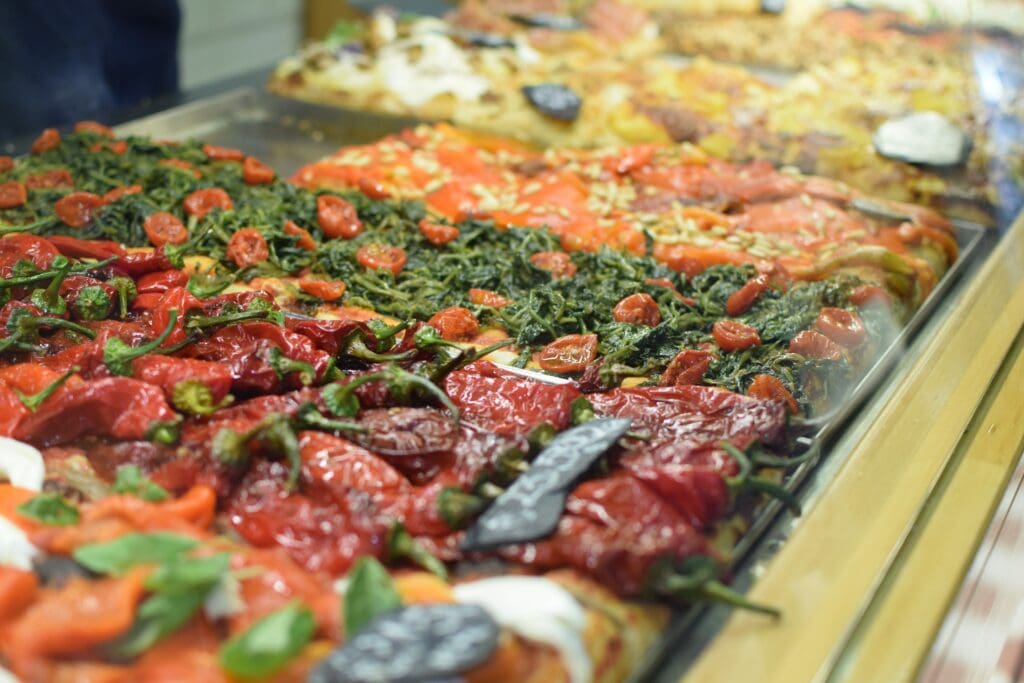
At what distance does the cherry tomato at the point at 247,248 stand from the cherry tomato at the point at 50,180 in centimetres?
108

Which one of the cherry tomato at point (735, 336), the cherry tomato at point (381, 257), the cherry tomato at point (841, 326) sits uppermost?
the cherry tomato at point (841, 326)

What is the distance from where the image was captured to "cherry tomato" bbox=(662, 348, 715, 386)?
123 inches

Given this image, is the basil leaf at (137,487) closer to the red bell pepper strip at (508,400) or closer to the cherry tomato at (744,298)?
the red bell pepper strip at (508,400)

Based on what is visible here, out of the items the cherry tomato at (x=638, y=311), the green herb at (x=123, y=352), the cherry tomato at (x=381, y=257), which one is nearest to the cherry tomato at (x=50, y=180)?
the cherry tomato at (x=381, y=257)

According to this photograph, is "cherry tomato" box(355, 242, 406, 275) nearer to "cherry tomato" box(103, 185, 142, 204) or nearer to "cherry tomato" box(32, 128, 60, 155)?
"cherry tomato" box(103, 185, 142, 204)

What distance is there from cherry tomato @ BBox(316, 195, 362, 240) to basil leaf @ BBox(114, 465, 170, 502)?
231 centimetres

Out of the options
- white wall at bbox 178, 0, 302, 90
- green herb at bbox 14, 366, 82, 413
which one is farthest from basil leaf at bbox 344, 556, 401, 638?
white wall at bbox 178, 0, 302, 90

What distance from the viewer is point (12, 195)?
4.39 metres

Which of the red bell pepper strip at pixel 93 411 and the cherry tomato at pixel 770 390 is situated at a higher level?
the cherry tomato at pixel 770 390

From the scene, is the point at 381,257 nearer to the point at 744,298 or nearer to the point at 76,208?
the point at 76,208

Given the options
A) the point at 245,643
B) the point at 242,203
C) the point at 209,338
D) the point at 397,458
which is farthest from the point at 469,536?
the point at 242,203

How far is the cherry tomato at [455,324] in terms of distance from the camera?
140 inches

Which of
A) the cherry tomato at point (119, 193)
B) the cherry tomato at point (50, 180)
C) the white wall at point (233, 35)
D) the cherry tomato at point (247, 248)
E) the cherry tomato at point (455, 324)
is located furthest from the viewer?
the white wall at point (233, 35)

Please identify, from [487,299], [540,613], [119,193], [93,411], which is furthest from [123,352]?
[119,193]
